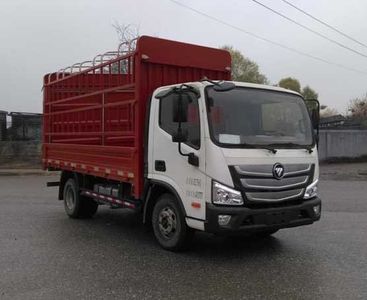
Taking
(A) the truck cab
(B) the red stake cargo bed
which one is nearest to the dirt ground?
(B) the red stake cargo bed

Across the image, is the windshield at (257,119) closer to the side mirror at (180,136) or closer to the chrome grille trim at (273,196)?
the side mirror at (180,136)

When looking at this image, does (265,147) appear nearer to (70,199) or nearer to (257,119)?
(257,119)

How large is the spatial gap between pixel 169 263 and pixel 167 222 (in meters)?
0.79

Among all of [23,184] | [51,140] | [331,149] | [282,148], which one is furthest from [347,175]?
[282,148]

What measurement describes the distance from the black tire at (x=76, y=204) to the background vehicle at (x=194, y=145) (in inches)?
40.2

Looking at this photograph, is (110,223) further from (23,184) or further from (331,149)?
(331,149)

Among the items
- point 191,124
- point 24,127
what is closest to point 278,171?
point 191,124

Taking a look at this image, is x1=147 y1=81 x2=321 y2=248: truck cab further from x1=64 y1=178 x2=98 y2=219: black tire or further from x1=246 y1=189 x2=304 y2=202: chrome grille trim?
x1=64 y1=178 x2=98 y2=219: black tire

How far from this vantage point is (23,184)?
1820 centimetres

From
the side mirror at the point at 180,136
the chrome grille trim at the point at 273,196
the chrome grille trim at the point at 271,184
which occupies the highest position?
the side mirror at the point at 180,136

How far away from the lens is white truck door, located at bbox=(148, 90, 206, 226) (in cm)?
682

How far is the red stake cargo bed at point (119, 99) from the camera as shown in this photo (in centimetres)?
787

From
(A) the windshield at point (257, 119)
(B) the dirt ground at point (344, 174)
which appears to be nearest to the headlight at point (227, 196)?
A: (A) the windshield at point (257, 119)

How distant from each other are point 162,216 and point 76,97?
3.56 m
